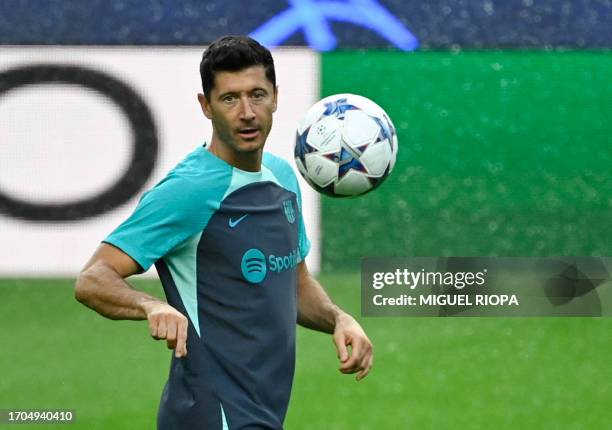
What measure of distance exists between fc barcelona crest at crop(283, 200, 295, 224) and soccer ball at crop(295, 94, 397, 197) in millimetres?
1205

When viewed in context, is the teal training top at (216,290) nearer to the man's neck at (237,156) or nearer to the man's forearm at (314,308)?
the man's neck at (237,156)

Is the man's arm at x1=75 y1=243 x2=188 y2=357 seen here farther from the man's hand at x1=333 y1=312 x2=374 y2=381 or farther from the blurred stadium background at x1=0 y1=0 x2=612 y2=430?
the blurred stadium background at x1=0 y1=0 x2=612 y2=430

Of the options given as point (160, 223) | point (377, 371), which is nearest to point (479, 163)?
point (377, 371)

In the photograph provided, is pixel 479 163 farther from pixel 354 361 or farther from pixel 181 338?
pixel 181 338

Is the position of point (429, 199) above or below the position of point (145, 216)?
above

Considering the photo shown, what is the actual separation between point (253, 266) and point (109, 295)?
1.40 ft

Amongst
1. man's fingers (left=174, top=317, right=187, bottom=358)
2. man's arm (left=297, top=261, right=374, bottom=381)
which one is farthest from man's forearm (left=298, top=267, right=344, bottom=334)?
man's fingers (left=174, top=317, right=187, bottom=358)

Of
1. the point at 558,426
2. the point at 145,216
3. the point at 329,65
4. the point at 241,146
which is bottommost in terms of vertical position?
the point at 145,216

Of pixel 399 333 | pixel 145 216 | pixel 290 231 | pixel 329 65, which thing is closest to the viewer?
pixel 145 216

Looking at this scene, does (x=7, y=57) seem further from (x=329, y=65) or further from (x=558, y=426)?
(x=558, y=426)

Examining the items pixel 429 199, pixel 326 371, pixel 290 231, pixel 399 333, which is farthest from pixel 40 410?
pixel 290 231

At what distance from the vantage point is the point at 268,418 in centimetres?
365

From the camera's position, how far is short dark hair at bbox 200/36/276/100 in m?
3.71

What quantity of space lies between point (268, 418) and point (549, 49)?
630 cm
